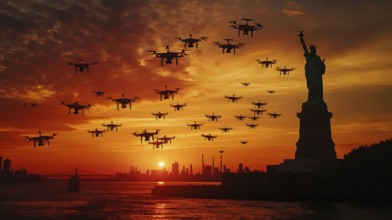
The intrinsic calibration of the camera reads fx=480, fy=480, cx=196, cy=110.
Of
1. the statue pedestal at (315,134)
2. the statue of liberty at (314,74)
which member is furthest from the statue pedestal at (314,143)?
the statue of liberty at (314,74)

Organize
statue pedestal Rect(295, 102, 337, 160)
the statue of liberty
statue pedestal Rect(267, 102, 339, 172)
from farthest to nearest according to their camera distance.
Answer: the statue of liberty, statue pedestal Rect(295, 102, 337, 160), statue pedestal Rect(267, 102, 339, 172)

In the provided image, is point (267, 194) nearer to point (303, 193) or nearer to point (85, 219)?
point (303, 193)

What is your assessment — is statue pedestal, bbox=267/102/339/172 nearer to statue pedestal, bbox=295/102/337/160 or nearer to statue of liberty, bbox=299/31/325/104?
statue pedestal, bbox=295/102/337/160

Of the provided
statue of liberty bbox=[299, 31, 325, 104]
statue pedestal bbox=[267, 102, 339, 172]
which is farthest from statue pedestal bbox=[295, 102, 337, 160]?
statue of liberty bbox=[299, 31, 325, 104]

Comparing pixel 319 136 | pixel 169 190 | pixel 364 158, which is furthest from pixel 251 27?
pixel 169 190

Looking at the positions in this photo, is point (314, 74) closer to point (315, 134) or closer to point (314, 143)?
point (315, 134)

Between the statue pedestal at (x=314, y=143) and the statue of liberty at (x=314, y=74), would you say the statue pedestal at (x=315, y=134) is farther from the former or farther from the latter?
the statue of liberty at (x=314, y=74)

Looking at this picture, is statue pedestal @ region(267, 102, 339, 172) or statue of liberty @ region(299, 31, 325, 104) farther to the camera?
statue of liberty @ region(299, 31, 325, 104)
